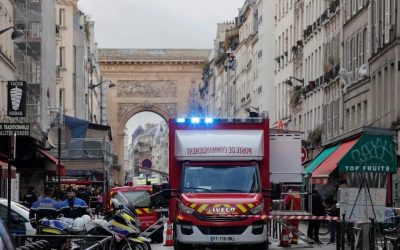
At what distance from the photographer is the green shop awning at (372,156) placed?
2466 cm

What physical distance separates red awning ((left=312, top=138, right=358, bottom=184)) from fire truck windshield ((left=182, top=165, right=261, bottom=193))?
14.9 m

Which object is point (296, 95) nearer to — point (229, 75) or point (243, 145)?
point (243, 145)

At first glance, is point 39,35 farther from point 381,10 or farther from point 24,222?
point 24,222

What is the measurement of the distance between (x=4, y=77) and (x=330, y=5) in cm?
1596

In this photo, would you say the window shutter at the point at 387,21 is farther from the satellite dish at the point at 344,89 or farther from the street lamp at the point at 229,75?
the street lamp at the point at 229,75

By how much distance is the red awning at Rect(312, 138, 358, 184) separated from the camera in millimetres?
40688

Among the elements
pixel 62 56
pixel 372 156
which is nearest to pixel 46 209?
pixel 372 156

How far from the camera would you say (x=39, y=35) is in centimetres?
6278

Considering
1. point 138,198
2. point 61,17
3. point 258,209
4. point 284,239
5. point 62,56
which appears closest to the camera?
point 258,209

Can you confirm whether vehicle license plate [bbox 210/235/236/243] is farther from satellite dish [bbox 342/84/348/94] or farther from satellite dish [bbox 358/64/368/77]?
satellite dish [bbox 342/84/348/94]

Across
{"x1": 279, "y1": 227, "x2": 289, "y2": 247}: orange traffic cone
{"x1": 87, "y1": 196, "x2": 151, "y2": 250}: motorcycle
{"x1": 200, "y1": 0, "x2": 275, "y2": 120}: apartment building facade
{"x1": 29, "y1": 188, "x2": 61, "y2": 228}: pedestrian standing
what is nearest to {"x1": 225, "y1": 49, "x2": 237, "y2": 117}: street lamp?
{"x1": 200, "y1": 0, "x2": 275, "y2": 120}: apartment building facade

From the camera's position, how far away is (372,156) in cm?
2488

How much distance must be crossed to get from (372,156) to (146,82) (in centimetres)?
12742

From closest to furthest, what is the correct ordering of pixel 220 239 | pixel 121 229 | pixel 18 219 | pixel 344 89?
pixel 121 229
pixel 220 239
pixel 18 219
pixel 344 89
